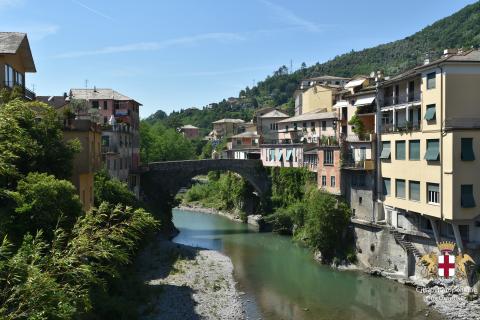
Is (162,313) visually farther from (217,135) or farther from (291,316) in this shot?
(217,135)

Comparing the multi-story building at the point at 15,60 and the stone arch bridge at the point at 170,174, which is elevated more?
the multi-story building at the point at 15,60

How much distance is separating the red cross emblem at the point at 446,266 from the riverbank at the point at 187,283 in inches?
450

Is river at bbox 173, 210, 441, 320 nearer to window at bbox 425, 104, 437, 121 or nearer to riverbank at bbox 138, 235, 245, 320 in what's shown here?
riverbank at bbox 138, 235, 245, 320

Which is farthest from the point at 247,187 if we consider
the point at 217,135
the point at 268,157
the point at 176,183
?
the point at 217,135

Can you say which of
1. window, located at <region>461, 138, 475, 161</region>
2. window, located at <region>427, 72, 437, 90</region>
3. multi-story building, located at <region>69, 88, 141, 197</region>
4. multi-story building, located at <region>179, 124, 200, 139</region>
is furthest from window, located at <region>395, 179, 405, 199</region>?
multi-story building, located at <region>179, 124, 200, 139</region>

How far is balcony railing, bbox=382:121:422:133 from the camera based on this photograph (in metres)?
31.0

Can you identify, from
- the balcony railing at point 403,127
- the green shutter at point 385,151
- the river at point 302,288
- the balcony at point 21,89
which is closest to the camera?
the balcony at point 21,89

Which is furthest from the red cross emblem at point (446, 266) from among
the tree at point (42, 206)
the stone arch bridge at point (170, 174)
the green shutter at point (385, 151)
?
the stone arch bridge at point (170, 174)

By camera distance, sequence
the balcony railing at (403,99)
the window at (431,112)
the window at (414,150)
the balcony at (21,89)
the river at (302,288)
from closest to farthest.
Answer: the balcony at (21,89)
the river at (302,288)
the window at (431,112)
the window at (414,150)
the balcony railing at (403,99)

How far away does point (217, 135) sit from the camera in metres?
124

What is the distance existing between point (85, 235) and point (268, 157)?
5042 centimetres

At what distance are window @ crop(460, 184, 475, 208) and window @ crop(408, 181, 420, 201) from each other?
11.3 ft

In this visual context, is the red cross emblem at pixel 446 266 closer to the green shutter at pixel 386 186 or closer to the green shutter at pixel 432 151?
the green shutter at pixel 432 151

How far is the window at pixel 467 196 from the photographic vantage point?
27484mm
